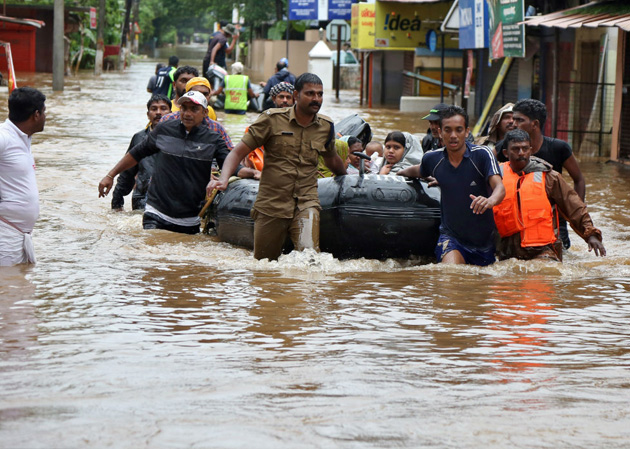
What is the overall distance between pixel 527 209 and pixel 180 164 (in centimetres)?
283

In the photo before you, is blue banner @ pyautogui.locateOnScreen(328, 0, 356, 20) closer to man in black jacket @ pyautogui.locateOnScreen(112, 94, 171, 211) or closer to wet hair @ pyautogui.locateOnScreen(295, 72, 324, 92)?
man in black jacket @ pyautogui.locateOnScreen(112, 94, 171, 211)

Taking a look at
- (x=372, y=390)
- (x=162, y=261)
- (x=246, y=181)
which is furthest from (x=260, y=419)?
(x=246, y=181)

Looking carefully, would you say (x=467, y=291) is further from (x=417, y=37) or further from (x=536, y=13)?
(x=417, y=37)

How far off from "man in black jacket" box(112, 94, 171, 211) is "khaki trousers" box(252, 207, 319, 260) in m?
2.59

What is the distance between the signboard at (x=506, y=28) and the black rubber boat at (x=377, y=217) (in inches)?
435

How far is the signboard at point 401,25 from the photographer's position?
2953 cm

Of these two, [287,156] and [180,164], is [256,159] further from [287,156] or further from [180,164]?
[287,156]

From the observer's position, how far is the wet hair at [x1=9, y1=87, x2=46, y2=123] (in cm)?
636

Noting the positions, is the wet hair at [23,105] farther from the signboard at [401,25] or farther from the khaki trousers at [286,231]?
the signboard at [401,25]

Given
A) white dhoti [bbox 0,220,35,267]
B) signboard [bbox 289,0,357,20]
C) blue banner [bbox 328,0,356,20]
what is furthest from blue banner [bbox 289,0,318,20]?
white dhoti [bbox 0,220,35,267]

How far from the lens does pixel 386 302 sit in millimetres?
6555

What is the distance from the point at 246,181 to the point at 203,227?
0.85 meters

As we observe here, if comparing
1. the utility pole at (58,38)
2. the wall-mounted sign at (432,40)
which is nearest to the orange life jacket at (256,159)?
the wall-mounted sign at (432,40)

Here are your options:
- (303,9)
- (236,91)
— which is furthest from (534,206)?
(303,9)
